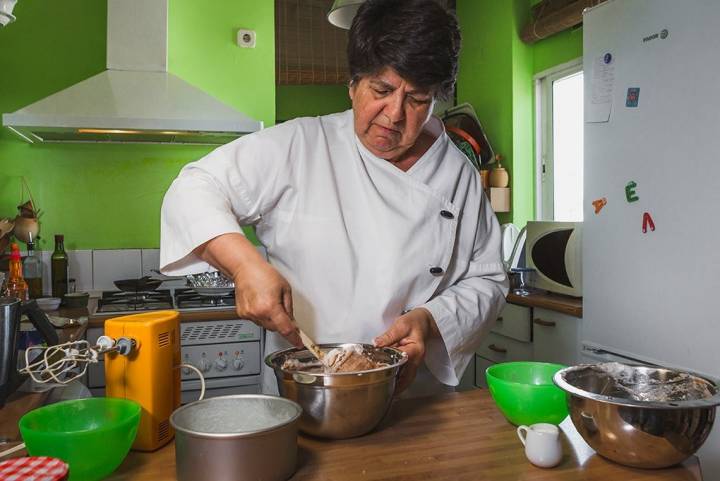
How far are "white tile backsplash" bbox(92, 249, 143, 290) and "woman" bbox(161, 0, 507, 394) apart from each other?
6.18 ft

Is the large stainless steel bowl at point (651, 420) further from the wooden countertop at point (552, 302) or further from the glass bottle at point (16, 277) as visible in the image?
the glass bottle at point (16, 277)

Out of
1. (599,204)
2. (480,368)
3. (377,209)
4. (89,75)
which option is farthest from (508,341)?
(89,75)

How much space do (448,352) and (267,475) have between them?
21.7 inches

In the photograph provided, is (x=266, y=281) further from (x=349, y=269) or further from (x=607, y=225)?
(x=607, y=225)

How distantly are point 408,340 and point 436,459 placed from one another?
0.27m

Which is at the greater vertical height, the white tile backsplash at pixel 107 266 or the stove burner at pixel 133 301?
the white tile backsplash at pixel 107 266

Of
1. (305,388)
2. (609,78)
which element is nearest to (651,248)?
(609,78)

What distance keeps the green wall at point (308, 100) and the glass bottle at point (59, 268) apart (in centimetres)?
226

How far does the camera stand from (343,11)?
2.32 m

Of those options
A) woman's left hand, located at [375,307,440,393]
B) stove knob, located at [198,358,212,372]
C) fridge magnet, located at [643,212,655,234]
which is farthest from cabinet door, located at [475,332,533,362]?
woman's left hand, located at [375,307,440,393]

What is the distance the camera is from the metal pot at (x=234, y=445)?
750 mm

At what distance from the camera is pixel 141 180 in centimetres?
311

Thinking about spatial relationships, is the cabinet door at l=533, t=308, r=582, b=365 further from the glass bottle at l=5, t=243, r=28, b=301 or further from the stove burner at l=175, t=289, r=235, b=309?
the glass bottle at l=5, t=243, r=28, b=301

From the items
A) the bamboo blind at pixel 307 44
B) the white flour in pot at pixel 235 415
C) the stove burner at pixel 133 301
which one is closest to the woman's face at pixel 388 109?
the white flour in pot at pixel 235 415
